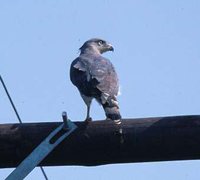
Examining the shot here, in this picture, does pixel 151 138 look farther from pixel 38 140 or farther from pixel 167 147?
pixel 38 140

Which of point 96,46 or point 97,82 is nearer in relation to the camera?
point 97,82

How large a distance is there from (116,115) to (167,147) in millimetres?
494

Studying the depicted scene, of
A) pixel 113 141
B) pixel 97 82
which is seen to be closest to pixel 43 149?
pixel 113 141

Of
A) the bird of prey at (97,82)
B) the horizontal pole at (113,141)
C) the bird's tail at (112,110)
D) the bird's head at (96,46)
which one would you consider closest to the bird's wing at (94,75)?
the bird of prey at (97,82)

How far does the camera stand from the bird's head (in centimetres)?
953

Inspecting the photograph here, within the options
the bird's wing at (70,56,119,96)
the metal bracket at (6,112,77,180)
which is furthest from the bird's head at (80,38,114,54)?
the metal bracket at (6,112,77,180)

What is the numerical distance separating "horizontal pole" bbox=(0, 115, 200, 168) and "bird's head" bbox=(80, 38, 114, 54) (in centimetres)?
422

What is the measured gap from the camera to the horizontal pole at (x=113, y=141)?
5129 mm

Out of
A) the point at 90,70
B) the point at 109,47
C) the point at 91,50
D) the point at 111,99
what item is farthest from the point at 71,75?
the point at 109,47

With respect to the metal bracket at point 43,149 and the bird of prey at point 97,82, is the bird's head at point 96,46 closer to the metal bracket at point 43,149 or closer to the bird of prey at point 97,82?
the bird of prey at point 97,82

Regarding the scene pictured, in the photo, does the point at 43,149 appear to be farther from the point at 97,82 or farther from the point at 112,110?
the point at 97,82

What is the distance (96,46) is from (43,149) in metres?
4.95

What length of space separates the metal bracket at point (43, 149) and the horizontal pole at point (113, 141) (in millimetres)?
56

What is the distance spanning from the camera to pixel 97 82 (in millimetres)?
6348
